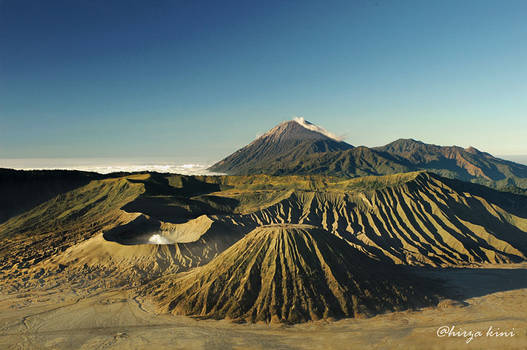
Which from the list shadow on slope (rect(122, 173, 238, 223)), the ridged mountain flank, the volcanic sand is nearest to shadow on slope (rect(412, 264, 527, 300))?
the volcanic sand

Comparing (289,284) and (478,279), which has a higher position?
(289,284)

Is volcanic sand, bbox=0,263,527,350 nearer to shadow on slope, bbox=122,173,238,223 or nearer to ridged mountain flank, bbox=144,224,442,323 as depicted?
ridged mountain flank, bbox=144,224,442,323

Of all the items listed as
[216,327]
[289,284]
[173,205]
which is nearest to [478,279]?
[289,284]

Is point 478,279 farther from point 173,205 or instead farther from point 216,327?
point 173,205

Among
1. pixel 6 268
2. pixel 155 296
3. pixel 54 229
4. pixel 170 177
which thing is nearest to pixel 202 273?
pixel 155 296

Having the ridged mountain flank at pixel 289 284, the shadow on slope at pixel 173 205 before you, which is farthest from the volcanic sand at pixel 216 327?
the shadow on slope at pixel 173 205

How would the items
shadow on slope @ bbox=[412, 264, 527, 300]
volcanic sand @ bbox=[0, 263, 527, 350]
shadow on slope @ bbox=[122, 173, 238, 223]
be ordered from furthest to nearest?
shadow on slope @ bbox=[122, 173, 238, 223], shadow on slope @ bbox=[412, 264, 527, 300], volcanic sand @ bbox=[0, 263, 527, 350]

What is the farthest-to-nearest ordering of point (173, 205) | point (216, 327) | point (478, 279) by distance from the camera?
point (173, 205) < point (478, 279) < point (216, 327)

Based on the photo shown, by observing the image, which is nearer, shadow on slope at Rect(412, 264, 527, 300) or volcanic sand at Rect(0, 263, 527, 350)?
volcanic sand at Rect(0, 263, 527, 350)

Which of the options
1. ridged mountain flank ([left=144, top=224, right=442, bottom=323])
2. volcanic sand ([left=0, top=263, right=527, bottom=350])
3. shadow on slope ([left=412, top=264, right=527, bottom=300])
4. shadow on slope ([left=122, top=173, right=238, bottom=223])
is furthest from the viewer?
shadow on slope ([left=122, top=173, right=238, bottom=223])
